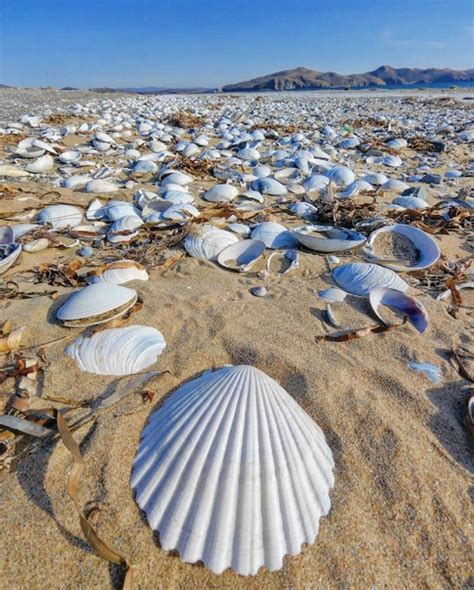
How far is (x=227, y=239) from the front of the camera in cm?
315

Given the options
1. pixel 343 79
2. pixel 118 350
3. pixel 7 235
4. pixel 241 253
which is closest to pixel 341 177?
pixel 241 253

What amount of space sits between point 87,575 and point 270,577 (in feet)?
1.80

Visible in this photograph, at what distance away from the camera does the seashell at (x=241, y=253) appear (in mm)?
2999

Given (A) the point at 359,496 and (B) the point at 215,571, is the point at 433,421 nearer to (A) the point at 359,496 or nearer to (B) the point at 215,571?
(A) the point at 359,496

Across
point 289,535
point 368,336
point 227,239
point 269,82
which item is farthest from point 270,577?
point 269,82

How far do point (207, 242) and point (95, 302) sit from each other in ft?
3.98

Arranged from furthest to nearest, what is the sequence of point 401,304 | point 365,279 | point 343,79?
point 343,79, point 365,279, point 401,304

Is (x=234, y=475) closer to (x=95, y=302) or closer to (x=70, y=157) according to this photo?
(x=95, y=302)

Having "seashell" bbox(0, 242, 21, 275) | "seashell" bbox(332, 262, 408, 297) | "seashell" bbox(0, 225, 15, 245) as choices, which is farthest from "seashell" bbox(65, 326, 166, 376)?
"seashell" bbox(0, 225, 15, 245)

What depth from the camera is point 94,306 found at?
2109mm

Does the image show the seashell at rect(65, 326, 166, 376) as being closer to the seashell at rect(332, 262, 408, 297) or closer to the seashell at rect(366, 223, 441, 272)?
the seashell at rect(332, 262, 408, 297)

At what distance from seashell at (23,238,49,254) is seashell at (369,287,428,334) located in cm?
271

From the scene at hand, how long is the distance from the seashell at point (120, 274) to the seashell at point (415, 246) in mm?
1803

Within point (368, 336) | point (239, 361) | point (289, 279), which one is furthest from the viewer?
point (289, 279)
